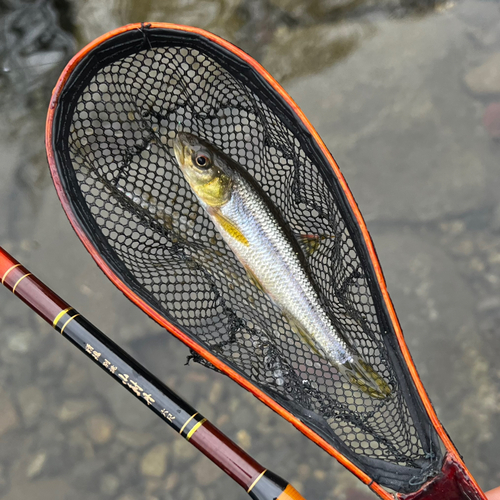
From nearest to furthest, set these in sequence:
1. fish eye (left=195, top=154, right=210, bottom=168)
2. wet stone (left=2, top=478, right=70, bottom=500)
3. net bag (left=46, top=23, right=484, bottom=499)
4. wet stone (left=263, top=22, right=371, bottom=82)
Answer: net bag (left=46, top=23, right=484, bottom=499) < fish eye (left=195, top=154, right=210, bottom=168) < wet stone (left=2, top=478, right=70, bottom=500) < wet stone (left=263, top=22, right=371, bottom=82)

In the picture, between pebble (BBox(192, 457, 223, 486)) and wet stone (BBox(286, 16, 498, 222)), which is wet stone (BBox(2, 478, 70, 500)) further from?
wet stone (BBox(286, 16, 498, 222))

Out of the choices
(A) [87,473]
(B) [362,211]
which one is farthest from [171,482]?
(B) [362,211]

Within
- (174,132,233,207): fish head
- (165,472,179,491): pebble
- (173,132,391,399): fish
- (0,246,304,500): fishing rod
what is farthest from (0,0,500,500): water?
(174,132,233,207): fish head

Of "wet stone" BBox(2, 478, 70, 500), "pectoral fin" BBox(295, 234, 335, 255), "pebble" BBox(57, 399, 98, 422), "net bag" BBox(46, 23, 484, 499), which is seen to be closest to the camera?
"net bag" BBox(46, 23, 484, 499)

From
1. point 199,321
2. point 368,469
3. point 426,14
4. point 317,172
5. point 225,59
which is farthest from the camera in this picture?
point 426,14

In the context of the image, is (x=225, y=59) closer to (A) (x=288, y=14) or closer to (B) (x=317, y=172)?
(B) (x=317, y=172)

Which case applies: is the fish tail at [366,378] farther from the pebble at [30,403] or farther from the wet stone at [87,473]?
the pebble at [30,403]

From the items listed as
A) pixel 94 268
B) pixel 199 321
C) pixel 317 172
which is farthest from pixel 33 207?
pixel 317 172
